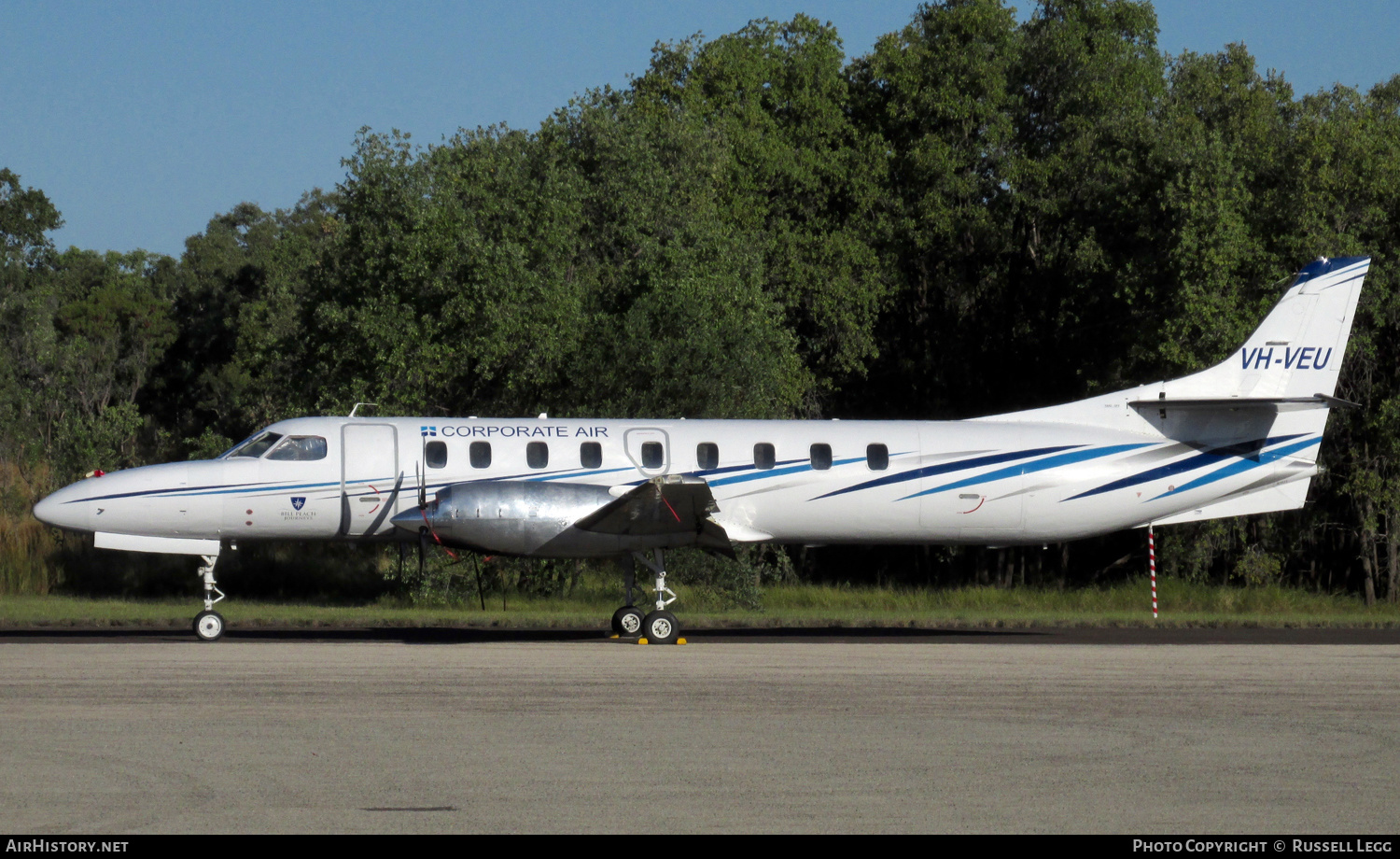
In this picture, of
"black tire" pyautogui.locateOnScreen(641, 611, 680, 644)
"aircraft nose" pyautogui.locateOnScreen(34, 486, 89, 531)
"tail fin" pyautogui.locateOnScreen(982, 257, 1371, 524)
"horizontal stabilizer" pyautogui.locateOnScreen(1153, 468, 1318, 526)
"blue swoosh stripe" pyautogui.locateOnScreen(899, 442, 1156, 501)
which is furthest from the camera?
"horizontal stabilizer" pyautogui.locateOnScreen(1153, 468, 1318, 526)

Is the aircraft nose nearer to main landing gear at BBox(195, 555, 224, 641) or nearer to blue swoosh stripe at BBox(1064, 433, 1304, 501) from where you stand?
main landing gear at BBox(195, 555, 224, 641)

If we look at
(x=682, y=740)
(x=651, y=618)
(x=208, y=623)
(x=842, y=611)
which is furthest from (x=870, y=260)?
(x=682, y=740)

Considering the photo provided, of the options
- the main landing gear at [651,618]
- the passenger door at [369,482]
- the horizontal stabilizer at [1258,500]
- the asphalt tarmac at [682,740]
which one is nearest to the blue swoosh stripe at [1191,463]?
the horizontal stabilizer at [1258,500]

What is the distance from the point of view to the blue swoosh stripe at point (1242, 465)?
18875 millimetres

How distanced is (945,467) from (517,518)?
591cm

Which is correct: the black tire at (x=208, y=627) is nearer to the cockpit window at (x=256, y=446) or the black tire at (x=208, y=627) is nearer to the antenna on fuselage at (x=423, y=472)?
the cockpit window at (x=256, y=446)

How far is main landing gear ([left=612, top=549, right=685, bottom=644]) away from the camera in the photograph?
17188 millimetres

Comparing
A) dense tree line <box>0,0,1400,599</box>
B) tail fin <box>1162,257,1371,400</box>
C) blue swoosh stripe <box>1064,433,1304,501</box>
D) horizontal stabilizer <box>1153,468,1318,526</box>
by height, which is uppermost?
dense tree line <box>0,0,1400,599</box>

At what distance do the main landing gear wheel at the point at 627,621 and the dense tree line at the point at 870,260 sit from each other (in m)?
A: 6.89

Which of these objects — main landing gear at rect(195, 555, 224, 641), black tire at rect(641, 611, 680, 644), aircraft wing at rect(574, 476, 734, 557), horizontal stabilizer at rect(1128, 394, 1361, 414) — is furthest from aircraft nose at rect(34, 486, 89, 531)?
horizontal stabilizer at rect(1128, 394, 1361, 414)

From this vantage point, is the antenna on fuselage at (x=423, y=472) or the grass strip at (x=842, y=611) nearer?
the antenna on fuselage at (x=423, y=472)

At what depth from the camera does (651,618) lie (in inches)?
679

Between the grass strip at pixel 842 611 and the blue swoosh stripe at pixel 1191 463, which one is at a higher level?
the blue swoosh stripe at pixel 1191 463

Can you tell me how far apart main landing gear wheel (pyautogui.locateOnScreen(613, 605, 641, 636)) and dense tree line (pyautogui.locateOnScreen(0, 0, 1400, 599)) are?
689 cm
